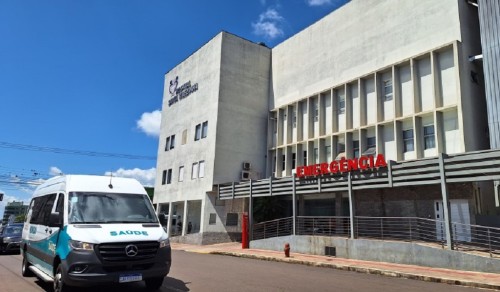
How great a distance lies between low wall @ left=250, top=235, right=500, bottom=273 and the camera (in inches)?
526

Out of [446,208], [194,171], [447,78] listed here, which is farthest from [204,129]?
[446,208]

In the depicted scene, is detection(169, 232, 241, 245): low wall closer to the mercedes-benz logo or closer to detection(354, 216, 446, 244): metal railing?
detection(354, 216, 446, 244): metal railing

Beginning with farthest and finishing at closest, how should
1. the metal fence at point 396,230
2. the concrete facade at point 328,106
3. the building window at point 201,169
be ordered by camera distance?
the building window at point 201,169 → the concrete facade at point 328,106 → the metal fence at point 396,230

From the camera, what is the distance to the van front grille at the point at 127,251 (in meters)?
7.74

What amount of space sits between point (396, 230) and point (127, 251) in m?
16.4

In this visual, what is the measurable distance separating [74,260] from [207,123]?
82.2ft

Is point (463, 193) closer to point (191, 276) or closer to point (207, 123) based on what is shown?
point (191, 276)

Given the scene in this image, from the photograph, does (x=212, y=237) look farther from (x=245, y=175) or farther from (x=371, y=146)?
(x=371, y=146)

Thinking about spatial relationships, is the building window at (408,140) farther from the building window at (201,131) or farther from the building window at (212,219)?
the building window at (201,131)

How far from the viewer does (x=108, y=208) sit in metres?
8.95

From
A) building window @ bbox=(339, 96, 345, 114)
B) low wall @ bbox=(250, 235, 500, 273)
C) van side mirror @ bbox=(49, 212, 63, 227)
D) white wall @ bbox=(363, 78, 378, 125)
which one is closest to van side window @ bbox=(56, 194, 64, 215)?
van side mirror @ bbox=(49, 212, 63, 227)

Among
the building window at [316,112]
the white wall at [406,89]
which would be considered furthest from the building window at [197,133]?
the white wall at [406,89]

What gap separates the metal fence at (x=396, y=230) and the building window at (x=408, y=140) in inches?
150

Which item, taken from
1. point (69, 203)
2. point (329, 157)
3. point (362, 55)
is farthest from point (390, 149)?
point (69, 203)
